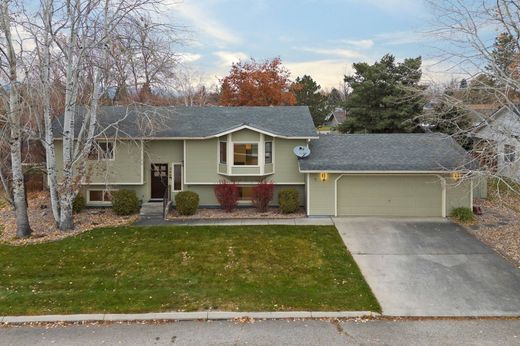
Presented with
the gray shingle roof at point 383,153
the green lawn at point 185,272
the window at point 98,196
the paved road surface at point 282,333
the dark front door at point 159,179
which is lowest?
the paved road surface at point 282,333

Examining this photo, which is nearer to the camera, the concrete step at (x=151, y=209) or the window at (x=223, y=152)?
the concrete step at (x=151, y=209)

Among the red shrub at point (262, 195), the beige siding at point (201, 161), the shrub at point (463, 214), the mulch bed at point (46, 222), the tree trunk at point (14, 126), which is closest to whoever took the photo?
the tree trunk at point (14, 126)

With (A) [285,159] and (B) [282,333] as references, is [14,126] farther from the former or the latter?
(B) [282,333]

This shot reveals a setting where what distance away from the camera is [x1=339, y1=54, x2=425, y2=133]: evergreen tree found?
97.5ft

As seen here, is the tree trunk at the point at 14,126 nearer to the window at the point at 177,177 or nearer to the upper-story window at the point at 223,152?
the window at the point at 177,177

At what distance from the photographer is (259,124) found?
19938 millimetres

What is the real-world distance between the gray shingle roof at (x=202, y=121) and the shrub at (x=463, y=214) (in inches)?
270

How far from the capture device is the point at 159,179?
20.2 m

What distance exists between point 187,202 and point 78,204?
5115 mm

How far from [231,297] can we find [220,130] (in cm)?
1037

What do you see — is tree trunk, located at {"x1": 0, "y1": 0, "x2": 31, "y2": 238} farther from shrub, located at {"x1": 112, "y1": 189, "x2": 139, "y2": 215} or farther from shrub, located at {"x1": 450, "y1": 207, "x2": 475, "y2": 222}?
shrub, located at {"x1": 450, "y1": 207, "x2": 475, "y2": 222}

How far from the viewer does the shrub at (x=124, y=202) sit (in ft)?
60.0

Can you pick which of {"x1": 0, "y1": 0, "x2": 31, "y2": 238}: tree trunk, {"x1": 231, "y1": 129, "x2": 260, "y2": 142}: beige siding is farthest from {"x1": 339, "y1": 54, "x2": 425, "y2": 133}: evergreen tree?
{"x1": 0, "y1": 0, "x2": 31, "y2": 238}: tree trunk

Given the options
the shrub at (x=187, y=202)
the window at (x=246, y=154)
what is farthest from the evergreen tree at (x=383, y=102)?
the shrub at (x=187, y=202)
